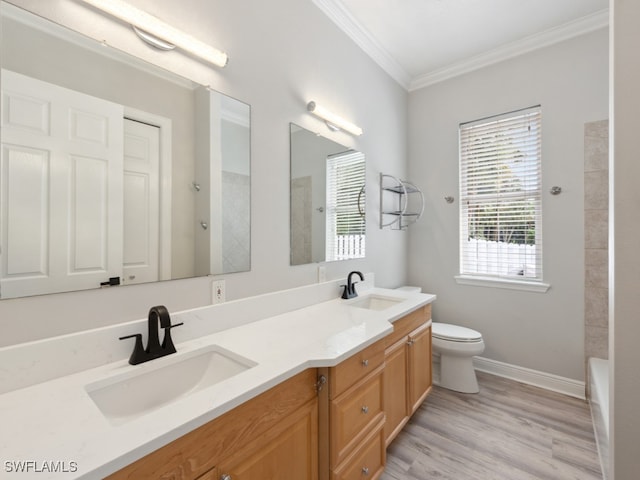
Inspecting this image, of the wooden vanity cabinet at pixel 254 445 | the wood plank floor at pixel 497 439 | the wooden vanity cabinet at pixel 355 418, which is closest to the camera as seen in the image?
the wooden vanity cabinet at pixel 254 445

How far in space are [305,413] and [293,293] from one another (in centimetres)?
76

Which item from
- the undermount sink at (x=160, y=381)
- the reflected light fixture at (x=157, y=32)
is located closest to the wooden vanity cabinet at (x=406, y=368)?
the undermount sink at (x=160, y=381)

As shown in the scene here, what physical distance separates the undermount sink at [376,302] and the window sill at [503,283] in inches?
43.8

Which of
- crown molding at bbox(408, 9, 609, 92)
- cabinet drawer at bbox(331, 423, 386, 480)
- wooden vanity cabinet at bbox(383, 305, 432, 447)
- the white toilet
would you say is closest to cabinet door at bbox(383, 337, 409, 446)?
wooden vanity cabinet at bbox(383, 305, 432, 447)

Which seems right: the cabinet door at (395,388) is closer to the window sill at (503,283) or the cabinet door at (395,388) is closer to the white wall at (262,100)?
the white wall at (262,100)

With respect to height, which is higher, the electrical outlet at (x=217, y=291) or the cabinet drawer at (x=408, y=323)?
the electrical outlet at (x=217, y=291)

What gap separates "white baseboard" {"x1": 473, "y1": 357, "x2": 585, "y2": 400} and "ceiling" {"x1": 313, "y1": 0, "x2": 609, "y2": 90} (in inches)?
107

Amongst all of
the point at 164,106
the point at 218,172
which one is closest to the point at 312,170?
the point at 218,172

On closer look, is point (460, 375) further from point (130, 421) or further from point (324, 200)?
point (130, 421)

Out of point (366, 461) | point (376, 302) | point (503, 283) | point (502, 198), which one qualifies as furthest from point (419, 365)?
point (502, 198)

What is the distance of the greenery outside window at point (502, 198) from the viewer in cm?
250

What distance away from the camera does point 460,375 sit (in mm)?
2381

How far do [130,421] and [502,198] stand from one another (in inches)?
117

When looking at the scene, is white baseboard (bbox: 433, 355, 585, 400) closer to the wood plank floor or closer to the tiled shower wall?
the wood plank floor
